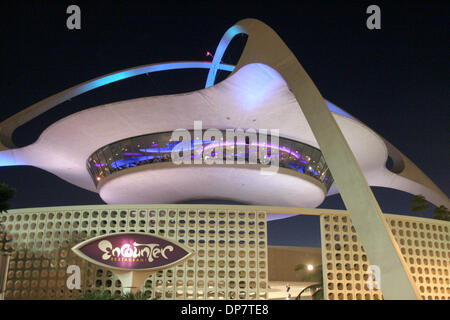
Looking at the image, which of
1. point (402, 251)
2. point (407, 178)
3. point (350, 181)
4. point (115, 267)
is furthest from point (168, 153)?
point (407, 178)

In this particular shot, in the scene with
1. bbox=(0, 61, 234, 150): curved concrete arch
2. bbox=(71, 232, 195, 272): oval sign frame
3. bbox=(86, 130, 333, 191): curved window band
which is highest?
bbox=(0, 61, 234, 150): curved concrete arch

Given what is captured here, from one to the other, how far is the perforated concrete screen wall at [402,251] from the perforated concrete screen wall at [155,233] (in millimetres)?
2909

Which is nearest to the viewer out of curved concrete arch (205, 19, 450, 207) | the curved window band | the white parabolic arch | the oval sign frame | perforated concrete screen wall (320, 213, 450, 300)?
the white parabolic arch

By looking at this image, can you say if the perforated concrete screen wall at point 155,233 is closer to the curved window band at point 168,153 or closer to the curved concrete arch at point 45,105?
the curved window band at point 168,153

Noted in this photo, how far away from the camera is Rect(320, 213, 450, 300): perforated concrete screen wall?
1852 cm

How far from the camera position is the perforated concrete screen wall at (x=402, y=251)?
18516 mm

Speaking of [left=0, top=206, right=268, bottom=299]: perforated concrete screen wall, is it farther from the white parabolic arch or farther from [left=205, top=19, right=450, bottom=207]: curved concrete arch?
[left=205, top=19, right=450, bottom=207]: curved concrete arch

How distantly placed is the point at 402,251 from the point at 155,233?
11.1m

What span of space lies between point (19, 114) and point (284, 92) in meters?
18.5

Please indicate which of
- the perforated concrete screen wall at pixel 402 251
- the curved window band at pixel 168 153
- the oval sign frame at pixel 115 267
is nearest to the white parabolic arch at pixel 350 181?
the perforated concrete screen wall at pixel 402 251

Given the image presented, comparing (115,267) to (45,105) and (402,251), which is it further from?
(45,105)

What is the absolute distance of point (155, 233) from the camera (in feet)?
Answer: 58.8

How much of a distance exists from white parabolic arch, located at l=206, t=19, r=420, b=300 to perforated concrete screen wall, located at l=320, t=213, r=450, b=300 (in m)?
6.59

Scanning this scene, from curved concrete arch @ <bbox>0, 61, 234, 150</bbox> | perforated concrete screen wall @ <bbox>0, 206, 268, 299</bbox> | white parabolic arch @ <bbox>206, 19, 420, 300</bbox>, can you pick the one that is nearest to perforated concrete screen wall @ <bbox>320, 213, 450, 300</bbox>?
perforated concrete screen wall @ <bbox>0, 206, 268, 299</bbox>
